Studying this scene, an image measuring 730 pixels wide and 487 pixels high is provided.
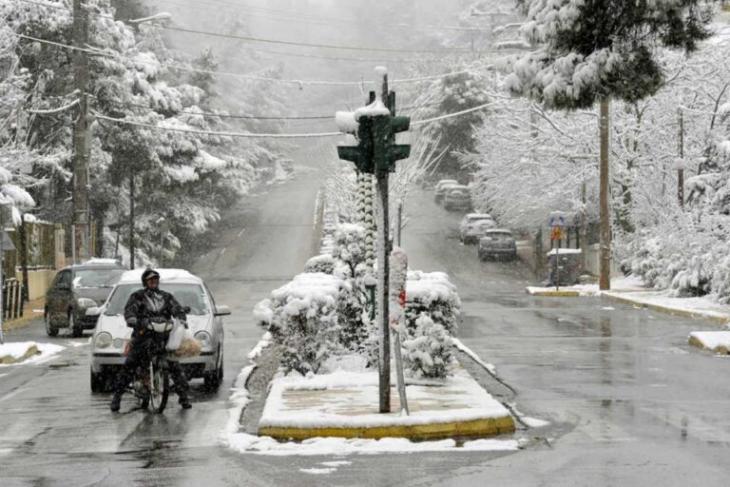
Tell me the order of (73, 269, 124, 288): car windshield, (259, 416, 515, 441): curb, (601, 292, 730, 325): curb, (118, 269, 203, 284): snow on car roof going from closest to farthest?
(259, 416, 515, 441): curb
(118, 269, 203, 284): snow on car roof
(73, 269, 124, 288): car windshield
(601, 292, 730, 325): curb

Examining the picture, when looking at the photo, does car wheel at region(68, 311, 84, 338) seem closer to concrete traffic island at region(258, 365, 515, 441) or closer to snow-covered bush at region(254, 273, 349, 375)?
snow-covered bush at region(254, 273, 349, 375)

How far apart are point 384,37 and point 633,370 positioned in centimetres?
14393

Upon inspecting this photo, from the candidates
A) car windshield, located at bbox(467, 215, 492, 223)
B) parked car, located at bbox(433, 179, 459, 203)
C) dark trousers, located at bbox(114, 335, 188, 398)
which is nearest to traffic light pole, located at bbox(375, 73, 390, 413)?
dark trousers, located at bbox(114, 335, 188, 398)

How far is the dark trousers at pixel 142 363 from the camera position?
50.4ft

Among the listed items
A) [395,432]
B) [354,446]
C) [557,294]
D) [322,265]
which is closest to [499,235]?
[557,294]

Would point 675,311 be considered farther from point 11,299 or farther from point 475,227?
point 475,227

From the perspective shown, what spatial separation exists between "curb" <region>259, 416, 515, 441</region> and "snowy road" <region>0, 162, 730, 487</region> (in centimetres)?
62

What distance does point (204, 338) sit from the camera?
17.2 m

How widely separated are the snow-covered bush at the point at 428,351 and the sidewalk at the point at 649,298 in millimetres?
14970

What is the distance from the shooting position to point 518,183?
202 ft

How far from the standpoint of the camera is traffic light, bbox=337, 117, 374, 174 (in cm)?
1330

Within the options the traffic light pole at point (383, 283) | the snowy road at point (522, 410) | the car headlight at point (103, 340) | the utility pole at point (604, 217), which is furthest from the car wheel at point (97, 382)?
the utility pole at point (604, 217)

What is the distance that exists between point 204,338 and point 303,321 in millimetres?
1289

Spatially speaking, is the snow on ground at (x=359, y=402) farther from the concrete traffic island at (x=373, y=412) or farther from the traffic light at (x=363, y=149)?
the traffic light at (x=363, y=149)
